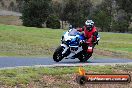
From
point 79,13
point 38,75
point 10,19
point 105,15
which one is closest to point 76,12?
point 79,13

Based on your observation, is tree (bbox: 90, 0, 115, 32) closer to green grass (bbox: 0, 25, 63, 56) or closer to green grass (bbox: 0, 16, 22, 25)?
green grass (bbox: 0, 16, 22, 25)

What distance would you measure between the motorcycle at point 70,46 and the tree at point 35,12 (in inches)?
1947

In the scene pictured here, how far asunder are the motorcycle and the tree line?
4906 centimetres

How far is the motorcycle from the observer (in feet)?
58.3

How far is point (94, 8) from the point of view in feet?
275

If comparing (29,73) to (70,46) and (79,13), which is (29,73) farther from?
(79,13)

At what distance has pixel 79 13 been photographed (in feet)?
248

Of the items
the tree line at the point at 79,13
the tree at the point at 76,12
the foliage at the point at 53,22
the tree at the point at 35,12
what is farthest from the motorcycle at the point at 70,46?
the tree at the point at 76,12

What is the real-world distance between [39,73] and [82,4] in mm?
68684

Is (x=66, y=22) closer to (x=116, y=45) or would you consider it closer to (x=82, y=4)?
(x=82, y=4)

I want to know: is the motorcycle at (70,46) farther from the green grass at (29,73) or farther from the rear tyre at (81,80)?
the rear tyre at (81,80)

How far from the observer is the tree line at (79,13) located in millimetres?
68562

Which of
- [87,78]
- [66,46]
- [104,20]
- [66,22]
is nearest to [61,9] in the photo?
[66,22]

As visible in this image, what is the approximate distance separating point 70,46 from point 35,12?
51.9m
